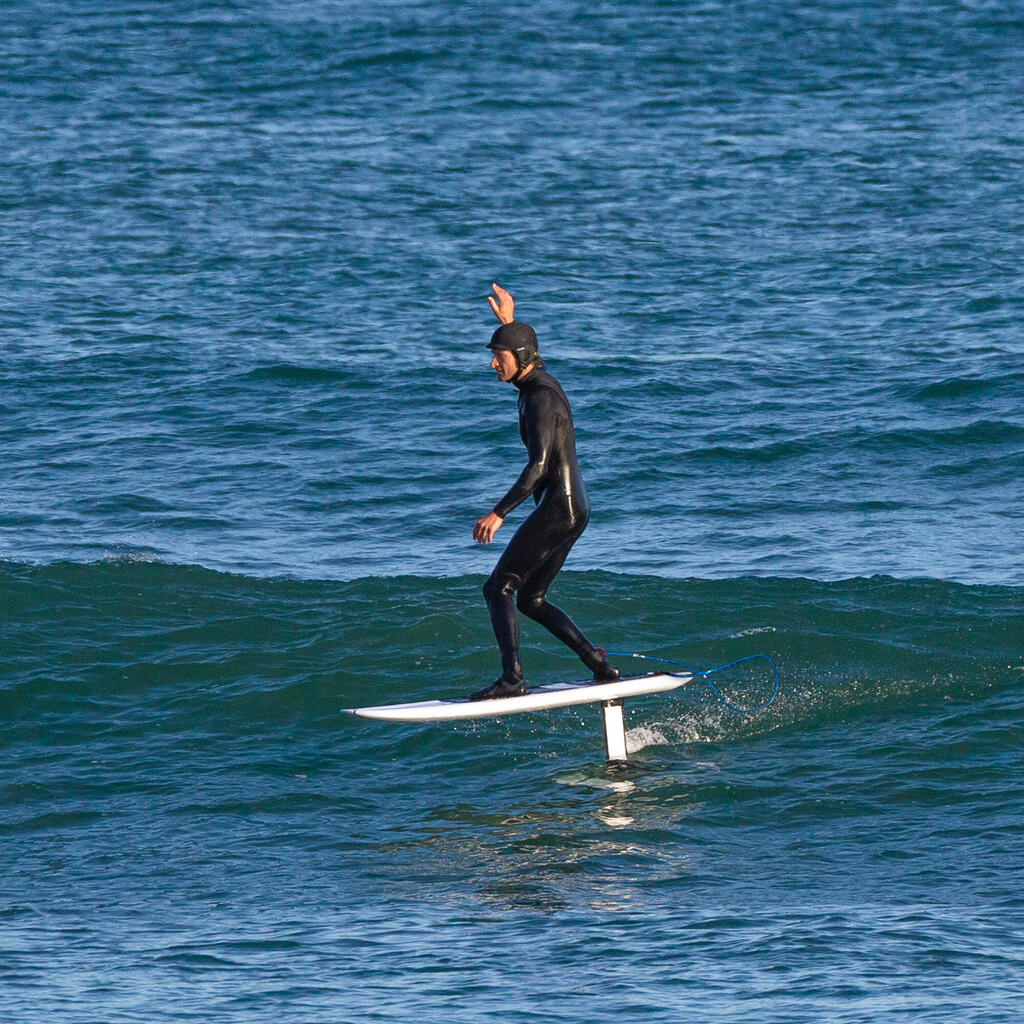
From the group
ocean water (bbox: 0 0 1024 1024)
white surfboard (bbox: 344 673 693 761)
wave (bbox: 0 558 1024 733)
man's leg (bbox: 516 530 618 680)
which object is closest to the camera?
ocean water (bbox: 0 0 1024 1024)

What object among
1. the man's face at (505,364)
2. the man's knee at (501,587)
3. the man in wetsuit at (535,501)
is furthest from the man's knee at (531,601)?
the man's face at (505,364)

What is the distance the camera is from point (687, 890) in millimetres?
8375

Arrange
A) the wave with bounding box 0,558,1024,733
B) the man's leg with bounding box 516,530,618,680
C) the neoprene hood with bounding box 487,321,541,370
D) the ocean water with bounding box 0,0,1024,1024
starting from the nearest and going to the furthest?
the ocean water with bounding box 0,0,1024,1024 → the neoprene hood with bounding box 487,321,541,370 → the man's leg with bounding box 516,530,618,680 → the wave with bounding box 0,558,1024,733

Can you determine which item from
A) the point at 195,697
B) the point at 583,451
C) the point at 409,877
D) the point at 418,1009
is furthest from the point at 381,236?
the point at 418,1009

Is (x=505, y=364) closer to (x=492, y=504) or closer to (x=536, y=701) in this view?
(x=536, y=701)

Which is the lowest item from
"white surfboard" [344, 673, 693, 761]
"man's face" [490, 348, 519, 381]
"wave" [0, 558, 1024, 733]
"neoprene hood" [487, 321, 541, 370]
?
"wave" [0, 558, 1024, 733]

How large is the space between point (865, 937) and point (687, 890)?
1023 millimetres

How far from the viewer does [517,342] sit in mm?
9336

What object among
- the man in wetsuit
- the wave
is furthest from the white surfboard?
the wave

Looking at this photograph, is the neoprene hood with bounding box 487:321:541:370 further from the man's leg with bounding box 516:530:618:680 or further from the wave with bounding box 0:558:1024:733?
the wave with bounding box 0:558:1024:733

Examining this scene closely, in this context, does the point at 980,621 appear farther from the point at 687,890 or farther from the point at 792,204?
the point at 792,204

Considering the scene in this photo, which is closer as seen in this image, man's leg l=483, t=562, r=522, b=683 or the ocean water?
the ocean water

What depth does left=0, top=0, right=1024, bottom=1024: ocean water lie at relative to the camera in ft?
26.1

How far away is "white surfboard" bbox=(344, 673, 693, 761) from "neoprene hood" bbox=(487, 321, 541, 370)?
184 cm
